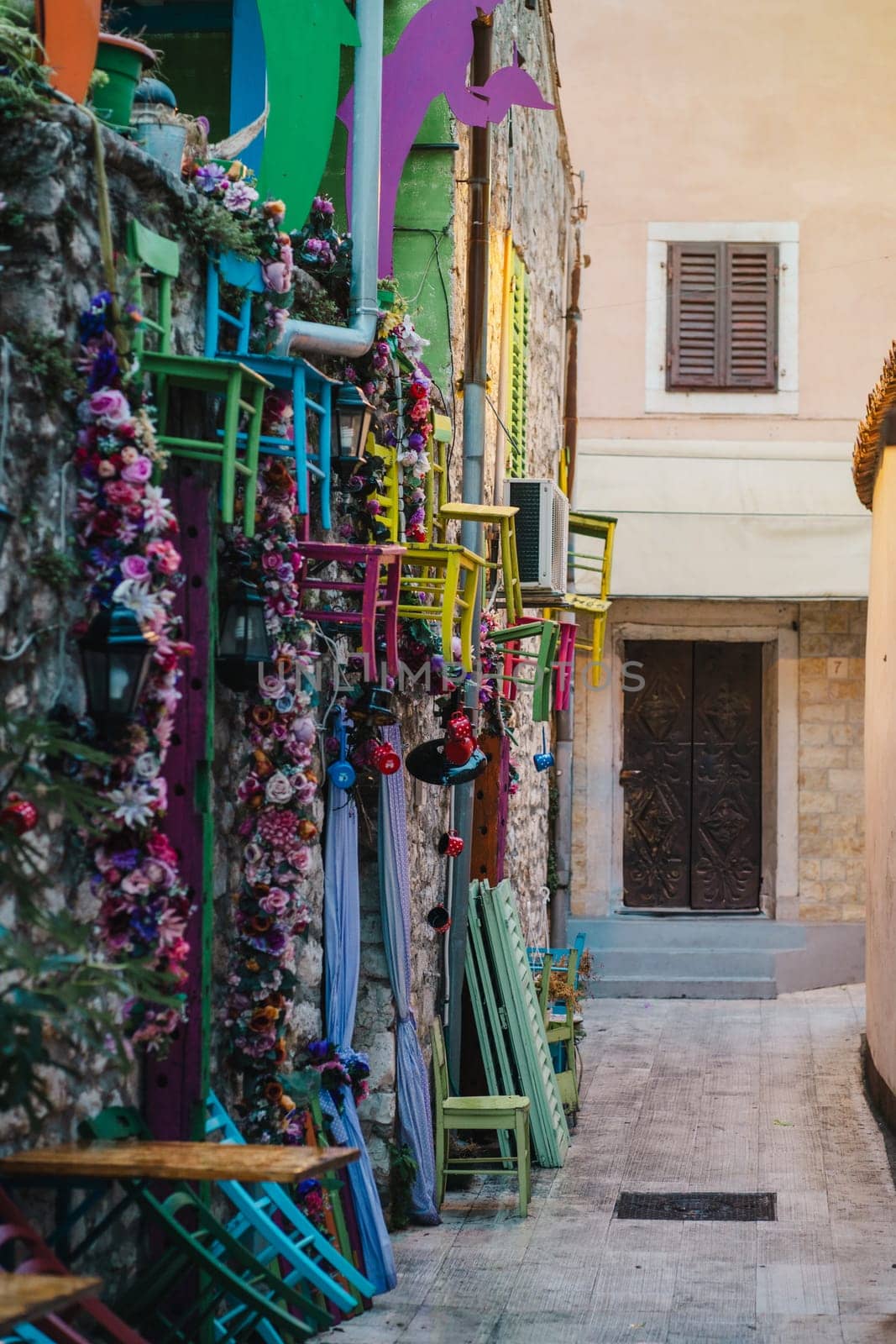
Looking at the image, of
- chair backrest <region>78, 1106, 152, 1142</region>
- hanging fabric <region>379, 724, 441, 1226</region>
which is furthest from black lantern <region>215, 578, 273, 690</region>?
hanging fabric <region>379, 724, 441, 1226</region>

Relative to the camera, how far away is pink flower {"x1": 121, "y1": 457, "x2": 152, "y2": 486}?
482 cm

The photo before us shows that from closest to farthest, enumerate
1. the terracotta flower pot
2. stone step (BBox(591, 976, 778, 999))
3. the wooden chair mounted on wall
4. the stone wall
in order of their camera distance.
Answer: the terracotta flower pot
the wooden chair mounted on wall
stone step (BBox(591, 976, 778, 999))
the stone wall

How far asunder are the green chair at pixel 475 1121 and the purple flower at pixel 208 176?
4.37 metres

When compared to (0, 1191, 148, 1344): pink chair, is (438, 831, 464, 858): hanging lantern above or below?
above

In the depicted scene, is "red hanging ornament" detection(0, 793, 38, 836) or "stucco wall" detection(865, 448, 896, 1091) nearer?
"red hanging ornament" detection(0, 793, 38, 836)

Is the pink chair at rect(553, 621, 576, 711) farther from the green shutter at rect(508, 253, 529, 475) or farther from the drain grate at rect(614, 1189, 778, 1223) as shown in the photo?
the drain grate at rect(614, 1189, 778, 1223)

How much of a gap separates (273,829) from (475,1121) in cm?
273

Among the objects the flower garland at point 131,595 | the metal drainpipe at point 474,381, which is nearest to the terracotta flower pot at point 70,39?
the flower garland at point 131,595

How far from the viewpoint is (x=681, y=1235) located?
8023 millimetres

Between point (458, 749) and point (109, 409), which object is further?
point (458, 749)

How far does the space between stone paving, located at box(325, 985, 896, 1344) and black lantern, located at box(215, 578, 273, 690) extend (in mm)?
2356

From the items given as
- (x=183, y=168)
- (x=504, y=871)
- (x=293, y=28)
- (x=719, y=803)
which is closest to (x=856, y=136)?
(x=719, y=803)

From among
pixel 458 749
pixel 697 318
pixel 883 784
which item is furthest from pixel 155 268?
pixel 697 318

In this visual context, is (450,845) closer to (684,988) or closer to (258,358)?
(258,358)
